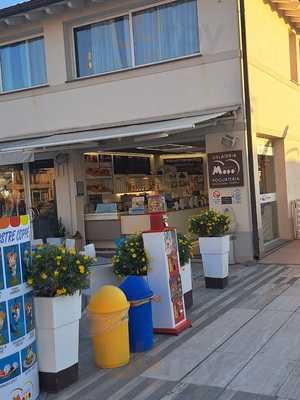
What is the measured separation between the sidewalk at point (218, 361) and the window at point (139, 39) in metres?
6.33

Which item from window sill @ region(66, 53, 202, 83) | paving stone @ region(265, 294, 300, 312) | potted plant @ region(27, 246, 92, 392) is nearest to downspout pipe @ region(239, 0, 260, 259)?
window sill @ region(66, 53, 202, 83)

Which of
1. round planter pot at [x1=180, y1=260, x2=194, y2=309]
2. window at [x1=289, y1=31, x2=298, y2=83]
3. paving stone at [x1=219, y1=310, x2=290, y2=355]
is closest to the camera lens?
paving stone at [x1=219, y1=310, x2=290, y2=355]

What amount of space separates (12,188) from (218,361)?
10881 millimetres

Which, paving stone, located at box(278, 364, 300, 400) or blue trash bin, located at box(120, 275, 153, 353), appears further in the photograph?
blue trash bin, located at box(120, 275, 153, 353)

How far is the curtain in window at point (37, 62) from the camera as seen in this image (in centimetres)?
1388

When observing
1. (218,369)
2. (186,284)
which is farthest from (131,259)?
(218,369)

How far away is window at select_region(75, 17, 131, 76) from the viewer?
12750 mm

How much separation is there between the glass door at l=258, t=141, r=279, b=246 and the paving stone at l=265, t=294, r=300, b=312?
4.80 meters

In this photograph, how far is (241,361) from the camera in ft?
17.9

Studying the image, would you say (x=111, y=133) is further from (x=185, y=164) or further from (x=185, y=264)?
(x=185, y=164)

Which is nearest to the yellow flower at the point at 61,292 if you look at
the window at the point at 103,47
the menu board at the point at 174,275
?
the menu board at the point at 174,275

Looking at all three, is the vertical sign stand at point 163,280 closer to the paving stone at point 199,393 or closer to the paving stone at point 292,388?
the paving stone at point 199,393

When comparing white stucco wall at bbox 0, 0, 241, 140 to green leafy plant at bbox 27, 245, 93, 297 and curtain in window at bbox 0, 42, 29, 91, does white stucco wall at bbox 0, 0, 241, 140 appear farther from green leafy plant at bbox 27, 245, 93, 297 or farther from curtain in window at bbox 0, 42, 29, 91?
green leafy plant at bbox 27, 245, 93, 297

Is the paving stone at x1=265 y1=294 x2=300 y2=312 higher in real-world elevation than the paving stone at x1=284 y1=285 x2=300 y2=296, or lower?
lower
